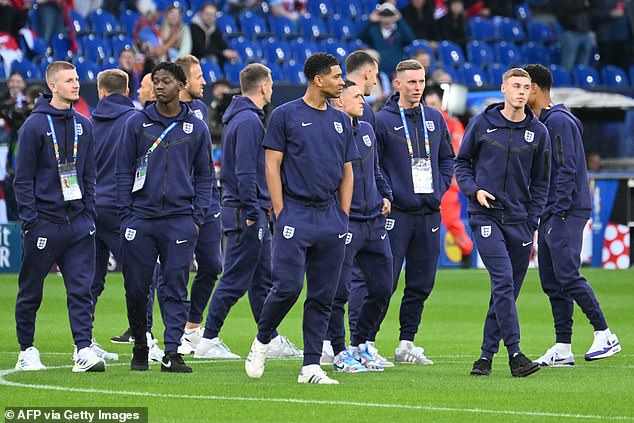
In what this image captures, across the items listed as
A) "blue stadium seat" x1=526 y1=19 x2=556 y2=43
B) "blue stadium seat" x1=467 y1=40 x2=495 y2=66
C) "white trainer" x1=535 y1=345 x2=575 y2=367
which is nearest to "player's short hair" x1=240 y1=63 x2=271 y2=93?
"white trainer" x1=535 y1=345 x2=575 y2=367

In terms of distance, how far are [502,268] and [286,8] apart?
60.5ft

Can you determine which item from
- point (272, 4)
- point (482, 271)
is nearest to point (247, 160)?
point (482, 271)

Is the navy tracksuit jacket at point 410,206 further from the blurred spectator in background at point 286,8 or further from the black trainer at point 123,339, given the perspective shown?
the blurred spectator in background at point 286,8

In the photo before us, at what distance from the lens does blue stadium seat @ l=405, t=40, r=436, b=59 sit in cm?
2739

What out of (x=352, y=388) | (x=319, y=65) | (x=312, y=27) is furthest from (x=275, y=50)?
(x=352, y=388)

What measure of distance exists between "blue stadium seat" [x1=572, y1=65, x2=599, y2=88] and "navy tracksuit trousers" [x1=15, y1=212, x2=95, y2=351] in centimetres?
1861

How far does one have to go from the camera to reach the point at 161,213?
35.1 feet

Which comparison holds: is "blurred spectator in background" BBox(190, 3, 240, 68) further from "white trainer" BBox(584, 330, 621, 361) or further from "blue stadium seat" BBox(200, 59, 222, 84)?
"white trainer" BBox(584, 330, 621, 361)

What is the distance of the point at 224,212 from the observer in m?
12.4

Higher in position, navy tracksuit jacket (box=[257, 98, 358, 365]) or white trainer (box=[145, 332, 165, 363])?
navy tracksuit jacket (box=[257, 98, 358, 365])

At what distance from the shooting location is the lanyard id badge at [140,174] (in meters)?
10.7

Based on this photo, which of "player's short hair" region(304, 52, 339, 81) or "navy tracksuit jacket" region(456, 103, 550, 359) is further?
"navy tracksuit jacket" region(456, 103, 550, 359)

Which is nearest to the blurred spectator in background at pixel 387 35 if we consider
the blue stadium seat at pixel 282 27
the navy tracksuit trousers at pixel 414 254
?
the blue stadium seat at pixel 282 27

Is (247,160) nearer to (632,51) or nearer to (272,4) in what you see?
(272,4)
